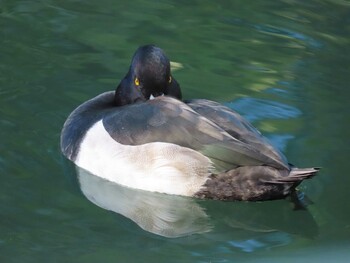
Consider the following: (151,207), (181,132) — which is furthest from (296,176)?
(151,207)

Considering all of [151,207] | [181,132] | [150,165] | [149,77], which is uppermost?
[149,77]

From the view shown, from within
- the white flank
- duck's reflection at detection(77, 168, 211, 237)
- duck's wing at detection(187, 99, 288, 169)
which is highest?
duck's wing at detection(187, 99, 288, 169)

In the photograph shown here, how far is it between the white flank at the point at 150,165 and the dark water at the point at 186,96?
0.27 ft

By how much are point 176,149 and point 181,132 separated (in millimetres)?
115

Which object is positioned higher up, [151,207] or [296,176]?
[296,176]

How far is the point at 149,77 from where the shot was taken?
671cm

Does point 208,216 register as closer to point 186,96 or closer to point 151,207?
point 151,207

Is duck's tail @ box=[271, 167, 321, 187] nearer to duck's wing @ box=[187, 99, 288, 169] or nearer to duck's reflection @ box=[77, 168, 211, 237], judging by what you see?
duck's wing @ box=[187, 99, 288, 169]

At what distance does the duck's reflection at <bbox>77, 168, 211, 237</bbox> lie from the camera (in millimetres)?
6039

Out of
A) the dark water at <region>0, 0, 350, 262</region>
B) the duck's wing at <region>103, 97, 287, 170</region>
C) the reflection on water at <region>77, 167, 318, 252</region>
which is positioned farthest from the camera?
the duck's wing at <region>103, 97, 287, 170</region>

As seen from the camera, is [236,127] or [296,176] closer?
[296,176]

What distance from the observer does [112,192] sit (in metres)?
6.46

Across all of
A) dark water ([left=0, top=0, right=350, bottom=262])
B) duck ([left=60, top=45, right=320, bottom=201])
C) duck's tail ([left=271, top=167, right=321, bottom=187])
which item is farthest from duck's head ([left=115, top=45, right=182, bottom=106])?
duck's tail ([left=271, top=167, right=321, bottom=187])

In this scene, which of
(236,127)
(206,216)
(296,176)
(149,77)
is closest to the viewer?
(296,176)
